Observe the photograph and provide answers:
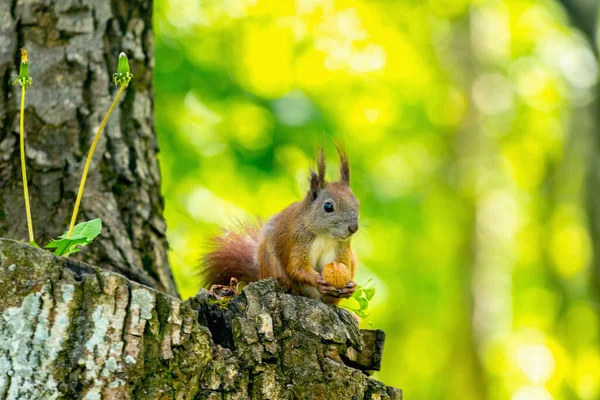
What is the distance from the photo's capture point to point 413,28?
35.4 ft

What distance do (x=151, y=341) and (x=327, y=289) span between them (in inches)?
39.8

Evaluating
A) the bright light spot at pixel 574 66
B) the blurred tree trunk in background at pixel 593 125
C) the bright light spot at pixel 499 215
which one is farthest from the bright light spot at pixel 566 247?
the blurred tree trunk in background at pixel 593 125

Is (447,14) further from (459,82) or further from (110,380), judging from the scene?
(110,380)

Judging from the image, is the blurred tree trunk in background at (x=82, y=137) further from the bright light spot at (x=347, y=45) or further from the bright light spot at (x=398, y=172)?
the bright light spot at (x=398, y=172)

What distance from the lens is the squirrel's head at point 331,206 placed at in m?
2.88

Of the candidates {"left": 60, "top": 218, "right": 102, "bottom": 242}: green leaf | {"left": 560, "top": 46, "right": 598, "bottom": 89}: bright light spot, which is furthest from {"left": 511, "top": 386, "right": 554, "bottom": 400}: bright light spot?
{"left": 60, "top": 218, "right": 102, "bottom": 242}: green leaf

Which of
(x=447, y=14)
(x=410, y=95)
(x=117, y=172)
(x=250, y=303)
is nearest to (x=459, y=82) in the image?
(x=447, y=14)

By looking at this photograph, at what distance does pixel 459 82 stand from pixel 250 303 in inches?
384

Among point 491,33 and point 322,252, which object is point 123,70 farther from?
point 491,33

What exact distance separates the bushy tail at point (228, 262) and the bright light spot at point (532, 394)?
9909 millimetres

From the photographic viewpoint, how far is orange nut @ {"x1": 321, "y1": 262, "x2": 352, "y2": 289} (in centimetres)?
263

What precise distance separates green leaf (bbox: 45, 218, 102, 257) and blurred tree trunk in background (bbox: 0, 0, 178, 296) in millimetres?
828

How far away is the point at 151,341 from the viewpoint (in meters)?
1.71

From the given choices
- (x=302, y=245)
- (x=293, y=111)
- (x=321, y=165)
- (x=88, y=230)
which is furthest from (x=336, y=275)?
(x=293, y=111)
